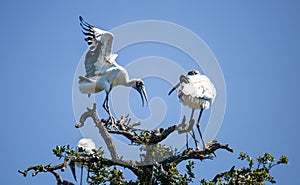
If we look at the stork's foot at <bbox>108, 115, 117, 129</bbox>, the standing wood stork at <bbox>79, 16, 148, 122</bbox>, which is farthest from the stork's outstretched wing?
the stork's foot at <bbox>108, 115, 117, 129</bbox>

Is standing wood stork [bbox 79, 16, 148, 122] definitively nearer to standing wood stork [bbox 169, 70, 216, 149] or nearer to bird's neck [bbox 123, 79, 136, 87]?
bird's neck [bbox 123, 79, 136, 87]

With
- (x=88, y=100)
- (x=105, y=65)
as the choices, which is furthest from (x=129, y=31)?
(x=88, y=100)

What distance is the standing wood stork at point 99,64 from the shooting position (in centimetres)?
1083

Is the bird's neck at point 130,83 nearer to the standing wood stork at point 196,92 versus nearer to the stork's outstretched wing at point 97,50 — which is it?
the stork's outstretched wing at point 97,50

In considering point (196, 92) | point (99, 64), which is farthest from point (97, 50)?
point (196, 92)

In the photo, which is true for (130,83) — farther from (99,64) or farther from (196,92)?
(196,92)

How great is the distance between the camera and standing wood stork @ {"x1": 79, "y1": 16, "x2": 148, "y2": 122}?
426 inches

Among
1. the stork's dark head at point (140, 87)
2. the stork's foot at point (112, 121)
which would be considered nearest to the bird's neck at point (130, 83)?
the stork's dark head at point (140, 87)

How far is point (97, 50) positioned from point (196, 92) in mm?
2046

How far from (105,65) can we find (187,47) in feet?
5.02

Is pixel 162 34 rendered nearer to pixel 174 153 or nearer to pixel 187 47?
pixel 187 47

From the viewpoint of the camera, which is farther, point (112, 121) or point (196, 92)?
point (196, 92)

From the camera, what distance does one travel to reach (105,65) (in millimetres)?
11133

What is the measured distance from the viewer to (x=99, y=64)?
11031mm
